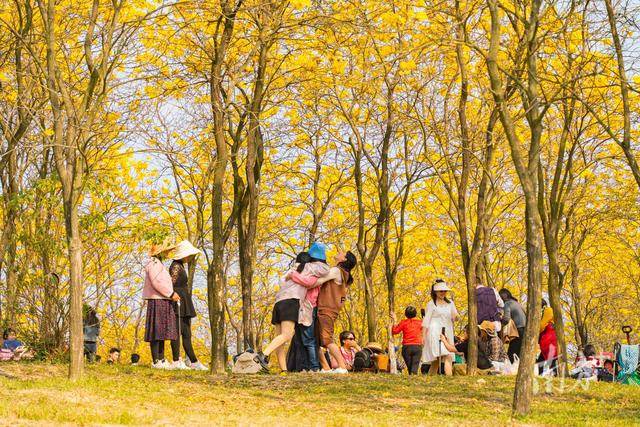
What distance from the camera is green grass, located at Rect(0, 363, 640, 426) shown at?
866 cm

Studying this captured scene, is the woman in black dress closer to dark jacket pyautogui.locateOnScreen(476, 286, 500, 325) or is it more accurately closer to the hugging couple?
the hugging couple

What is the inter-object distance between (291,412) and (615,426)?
3.12 meters

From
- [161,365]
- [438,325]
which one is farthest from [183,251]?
[438,325]

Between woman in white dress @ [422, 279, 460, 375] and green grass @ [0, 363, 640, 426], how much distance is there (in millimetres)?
1751

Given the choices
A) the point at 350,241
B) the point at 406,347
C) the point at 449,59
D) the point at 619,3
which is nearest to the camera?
the point at 619,3

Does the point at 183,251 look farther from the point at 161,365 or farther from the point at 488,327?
the point at 488,327

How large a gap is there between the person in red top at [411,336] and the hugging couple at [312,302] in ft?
8.42

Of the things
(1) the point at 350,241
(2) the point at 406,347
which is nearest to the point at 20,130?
(2) the point at 406,347

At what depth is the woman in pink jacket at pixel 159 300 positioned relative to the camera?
14.5 m

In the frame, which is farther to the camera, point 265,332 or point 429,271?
point 265,332

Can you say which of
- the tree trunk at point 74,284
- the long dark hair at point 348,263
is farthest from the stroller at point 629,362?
the tree trunk at point 74,284

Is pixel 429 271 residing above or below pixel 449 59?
below

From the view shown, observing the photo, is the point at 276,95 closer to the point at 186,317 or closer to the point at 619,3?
the point at 186,317

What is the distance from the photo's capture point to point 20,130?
15.4m
